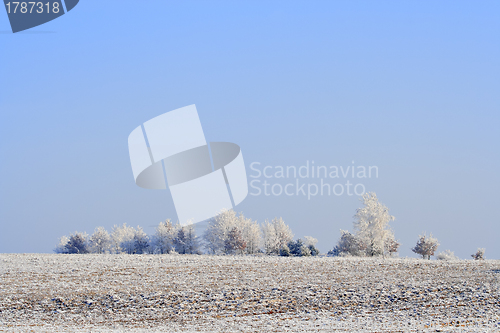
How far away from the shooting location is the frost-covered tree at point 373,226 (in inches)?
1774

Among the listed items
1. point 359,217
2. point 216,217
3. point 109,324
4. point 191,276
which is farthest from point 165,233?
point 109,324

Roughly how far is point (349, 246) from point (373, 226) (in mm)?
3418

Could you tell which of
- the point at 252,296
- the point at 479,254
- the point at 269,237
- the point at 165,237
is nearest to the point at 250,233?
the point at 269,237

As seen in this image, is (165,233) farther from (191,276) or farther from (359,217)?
(191,276)

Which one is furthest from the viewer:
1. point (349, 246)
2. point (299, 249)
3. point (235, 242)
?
point (235, 242)

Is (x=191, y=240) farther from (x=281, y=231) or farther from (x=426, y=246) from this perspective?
(x=426, y=246)

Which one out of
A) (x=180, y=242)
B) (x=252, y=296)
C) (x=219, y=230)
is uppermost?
(x=219, y=230)

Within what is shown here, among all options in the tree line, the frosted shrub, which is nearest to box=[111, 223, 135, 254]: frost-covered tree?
the tree line

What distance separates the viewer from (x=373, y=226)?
45.1 m

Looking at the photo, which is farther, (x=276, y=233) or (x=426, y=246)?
(x=276, y=233)

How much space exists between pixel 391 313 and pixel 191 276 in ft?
43.3

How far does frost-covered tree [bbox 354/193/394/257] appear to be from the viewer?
4506cm

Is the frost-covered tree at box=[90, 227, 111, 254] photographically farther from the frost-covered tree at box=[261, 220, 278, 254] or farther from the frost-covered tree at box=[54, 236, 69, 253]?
the frost-covered tree at box=[261, 220, 278, 254]

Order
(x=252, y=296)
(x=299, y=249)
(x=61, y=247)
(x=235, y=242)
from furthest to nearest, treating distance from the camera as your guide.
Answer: (x=61, y=247) → (x=235, y=242) → (x=299, y=249) → (x=252, y=296)
